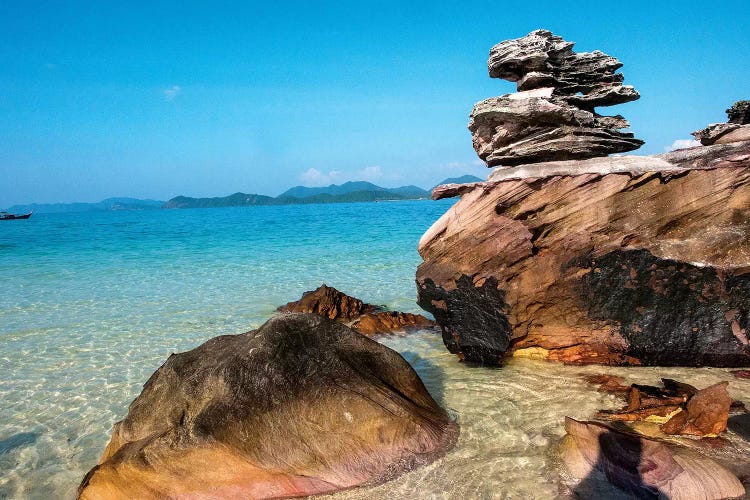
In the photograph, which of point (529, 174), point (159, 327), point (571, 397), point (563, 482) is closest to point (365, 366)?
point (563, 482)

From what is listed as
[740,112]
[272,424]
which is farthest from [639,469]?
[740,112]

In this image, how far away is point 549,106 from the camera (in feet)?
28.3

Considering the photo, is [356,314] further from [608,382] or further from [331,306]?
[608,382]

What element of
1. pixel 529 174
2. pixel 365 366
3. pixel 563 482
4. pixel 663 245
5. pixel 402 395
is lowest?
pixel 563 482

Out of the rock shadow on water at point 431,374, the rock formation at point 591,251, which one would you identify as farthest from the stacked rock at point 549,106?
the rock shadow on water at point 431,374

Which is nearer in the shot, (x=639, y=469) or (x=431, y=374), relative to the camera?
(x=639, y=469)

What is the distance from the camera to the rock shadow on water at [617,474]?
4.24 metres

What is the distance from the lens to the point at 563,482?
4566 millimetres

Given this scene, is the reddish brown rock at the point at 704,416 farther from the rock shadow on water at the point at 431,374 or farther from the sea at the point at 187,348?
the rock shadow on water at the point at 431,374

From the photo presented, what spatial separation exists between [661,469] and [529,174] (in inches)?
190

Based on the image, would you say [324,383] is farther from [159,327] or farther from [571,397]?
[159,327]

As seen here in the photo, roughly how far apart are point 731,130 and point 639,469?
6.23 metres

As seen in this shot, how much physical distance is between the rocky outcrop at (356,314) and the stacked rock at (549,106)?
4081 mm

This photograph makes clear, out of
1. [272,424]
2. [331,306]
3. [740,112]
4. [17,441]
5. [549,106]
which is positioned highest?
[549,106]
